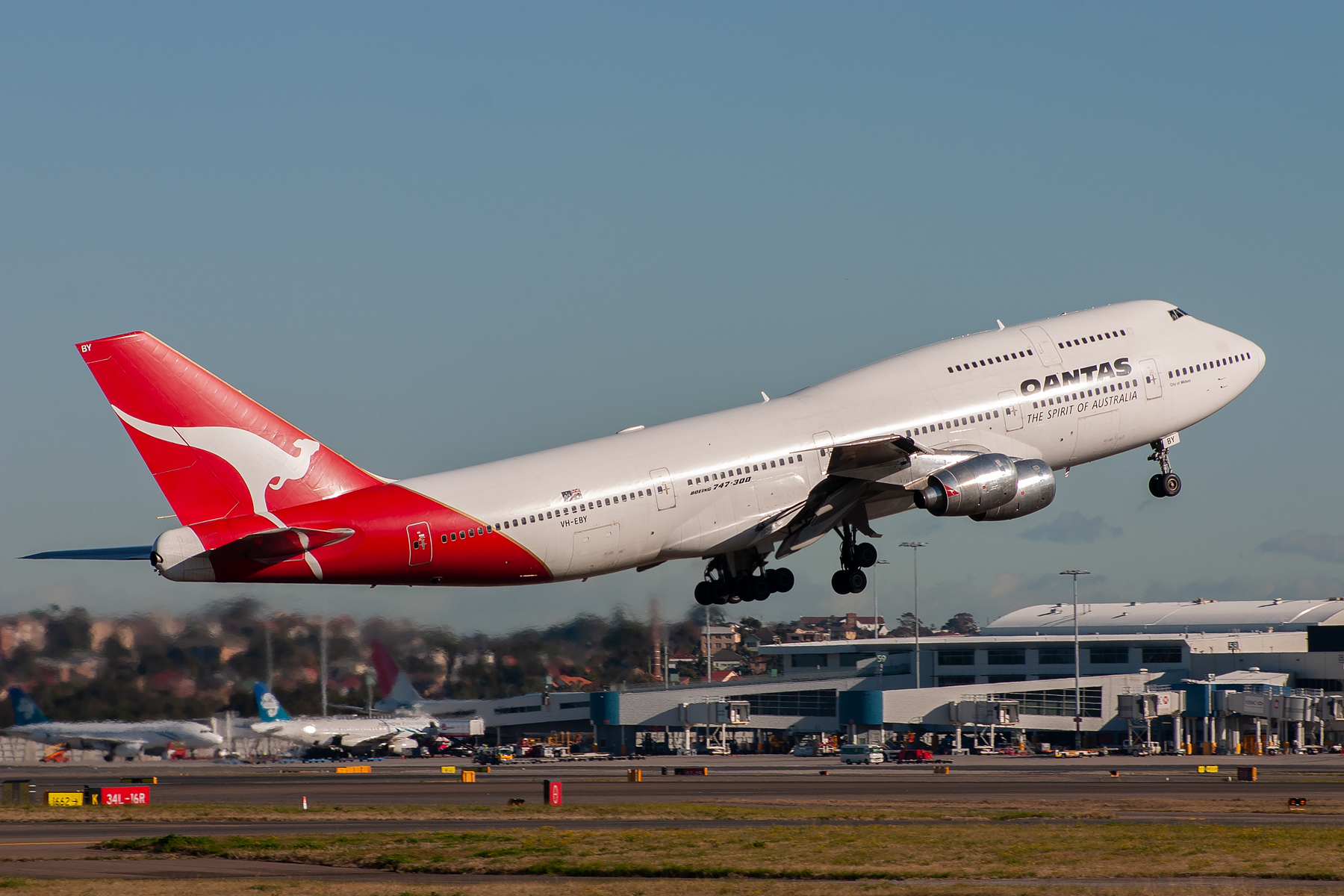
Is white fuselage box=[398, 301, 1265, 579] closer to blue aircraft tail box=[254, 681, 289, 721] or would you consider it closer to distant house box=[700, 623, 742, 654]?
blue aircraft tail box=[254, 681, 289, 721]

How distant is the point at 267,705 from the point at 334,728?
2413 cm

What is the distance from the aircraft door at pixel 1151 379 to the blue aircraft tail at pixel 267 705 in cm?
3588

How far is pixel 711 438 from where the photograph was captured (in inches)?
1628

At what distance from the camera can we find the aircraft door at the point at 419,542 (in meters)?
37.1

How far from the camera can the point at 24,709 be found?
61.2 m

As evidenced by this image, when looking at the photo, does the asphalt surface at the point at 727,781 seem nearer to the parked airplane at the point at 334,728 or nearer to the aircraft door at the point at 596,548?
the parked airplane at the point at 334,728

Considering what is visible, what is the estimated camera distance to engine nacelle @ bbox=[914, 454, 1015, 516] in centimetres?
4222

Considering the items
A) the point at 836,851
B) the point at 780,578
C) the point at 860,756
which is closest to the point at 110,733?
the point at 860,756

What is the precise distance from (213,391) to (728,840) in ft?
56.4

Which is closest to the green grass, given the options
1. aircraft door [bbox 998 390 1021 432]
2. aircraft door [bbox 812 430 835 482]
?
aircraft door [bbox 812 430 835 482]

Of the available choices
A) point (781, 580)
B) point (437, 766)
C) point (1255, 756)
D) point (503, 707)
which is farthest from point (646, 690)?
point (781, 580)

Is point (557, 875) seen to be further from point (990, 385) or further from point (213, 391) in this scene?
point (990, 385)

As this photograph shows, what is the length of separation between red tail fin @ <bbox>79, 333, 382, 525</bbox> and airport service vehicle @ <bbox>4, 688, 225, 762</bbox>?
2880 centimetres

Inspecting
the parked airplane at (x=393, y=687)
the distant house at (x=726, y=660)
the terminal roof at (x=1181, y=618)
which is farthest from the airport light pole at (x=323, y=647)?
the terminal roof at (x=1181, y=618)
